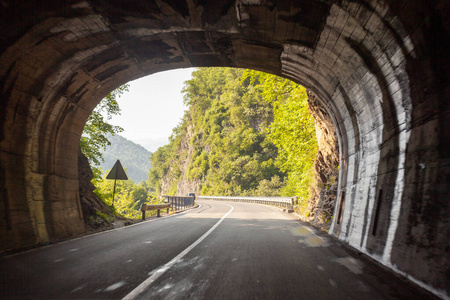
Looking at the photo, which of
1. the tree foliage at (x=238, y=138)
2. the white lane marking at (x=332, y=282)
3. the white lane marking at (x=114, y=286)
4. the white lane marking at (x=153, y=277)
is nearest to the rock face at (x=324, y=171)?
the tree foliage at (x=238, y=138)

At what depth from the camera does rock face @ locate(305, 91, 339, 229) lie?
9805mm

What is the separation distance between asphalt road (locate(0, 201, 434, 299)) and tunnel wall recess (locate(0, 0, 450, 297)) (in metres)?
0.64

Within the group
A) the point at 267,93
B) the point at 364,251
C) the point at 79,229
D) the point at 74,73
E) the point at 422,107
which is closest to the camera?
the point at 422,107

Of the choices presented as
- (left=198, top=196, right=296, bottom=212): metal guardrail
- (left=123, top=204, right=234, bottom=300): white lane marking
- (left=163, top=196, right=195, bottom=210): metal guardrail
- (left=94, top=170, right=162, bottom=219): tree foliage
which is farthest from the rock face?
(left=163, top=196, right=195, bottom=210): metal guardrail

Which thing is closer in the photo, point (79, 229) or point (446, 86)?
point (446, 86)

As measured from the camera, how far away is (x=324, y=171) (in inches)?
446

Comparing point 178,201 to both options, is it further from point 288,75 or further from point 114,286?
point 114,286

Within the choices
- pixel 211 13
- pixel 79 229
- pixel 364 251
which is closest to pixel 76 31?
pixel 211 13

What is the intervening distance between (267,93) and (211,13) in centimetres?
827

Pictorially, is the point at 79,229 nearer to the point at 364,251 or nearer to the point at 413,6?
the point at 364,251

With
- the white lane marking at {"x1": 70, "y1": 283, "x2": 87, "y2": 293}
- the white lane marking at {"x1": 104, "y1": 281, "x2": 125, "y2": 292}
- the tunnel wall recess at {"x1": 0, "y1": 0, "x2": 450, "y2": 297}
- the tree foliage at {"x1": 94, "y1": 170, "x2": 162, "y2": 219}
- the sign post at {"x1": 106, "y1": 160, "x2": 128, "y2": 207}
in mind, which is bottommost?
the tree foliage at {"x1": 94, "y1": 170, "x2": 162, "y2": 219}

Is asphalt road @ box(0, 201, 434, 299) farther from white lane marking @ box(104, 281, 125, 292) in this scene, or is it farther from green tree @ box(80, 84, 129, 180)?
green tree @ box(80, 84, 129, 180)

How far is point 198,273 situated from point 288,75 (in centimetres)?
679

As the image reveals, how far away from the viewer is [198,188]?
2232 inches
